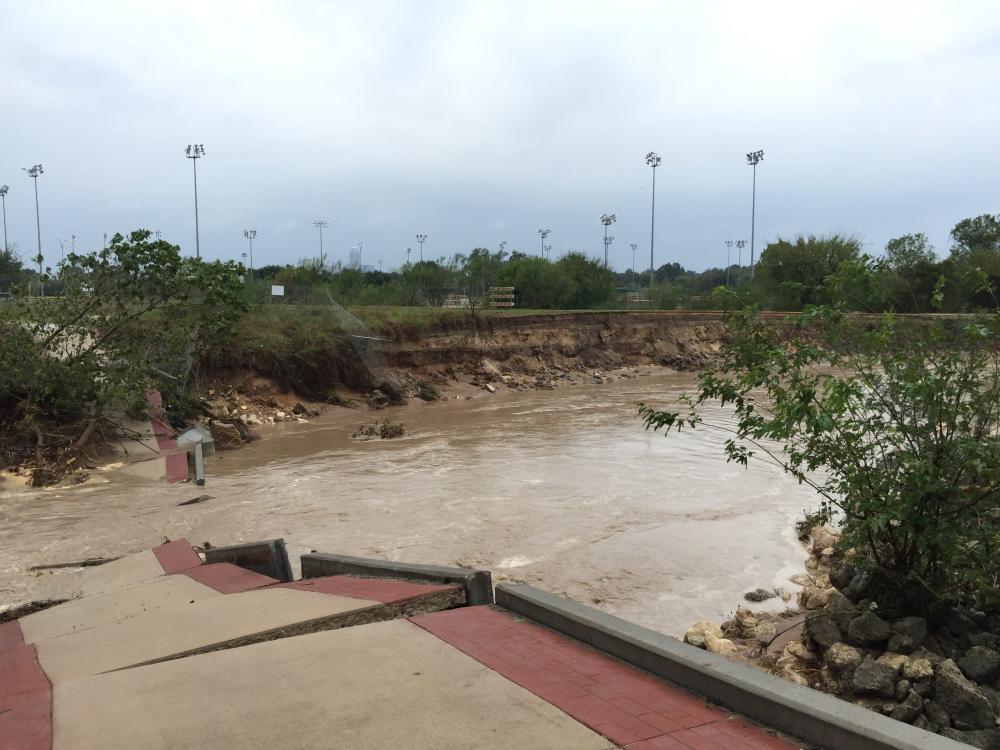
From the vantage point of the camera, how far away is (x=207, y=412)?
80.0 ft

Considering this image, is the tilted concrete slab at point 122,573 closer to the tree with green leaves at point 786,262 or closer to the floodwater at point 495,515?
the floodwater at point 495,515

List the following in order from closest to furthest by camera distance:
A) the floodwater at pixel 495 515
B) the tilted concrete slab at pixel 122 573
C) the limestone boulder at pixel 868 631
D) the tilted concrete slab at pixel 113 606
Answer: the tilted concrete slab at pixel 113 606, the limestone boulder at pixel 868 631, the tilted concrete slab at pixel 122 573, the floodwater at pixel 495 515

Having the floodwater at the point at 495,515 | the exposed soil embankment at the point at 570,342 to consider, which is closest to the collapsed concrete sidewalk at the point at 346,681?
the floodwater at the point at 495,515

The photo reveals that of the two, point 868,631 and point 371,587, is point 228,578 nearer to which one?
point 371,587

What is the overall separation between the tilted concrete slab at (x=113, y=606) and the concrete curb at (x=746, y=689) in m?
3.85

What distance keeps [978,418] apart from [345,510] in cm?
1053

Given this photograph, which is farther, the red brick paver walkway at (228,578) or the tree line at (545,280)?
the tree line at (545,280)

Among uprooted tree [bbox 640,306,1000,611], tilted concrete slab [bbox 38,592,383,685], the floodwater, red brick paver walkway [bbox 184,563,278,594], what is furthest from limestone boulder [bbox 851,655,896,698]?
red brick paver walkway [bbox 184,563,278,594]

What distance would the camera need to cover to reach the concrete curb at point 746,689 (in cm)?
360

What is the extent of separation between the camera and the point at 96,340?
1944 centimetres

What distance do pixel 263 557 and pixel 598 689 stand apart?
553 cm

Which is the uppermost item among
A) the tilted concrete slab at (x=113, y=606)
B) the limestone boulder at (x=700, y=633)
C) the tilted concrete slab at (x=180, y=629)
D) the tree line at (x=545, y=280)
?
the tree line at (x=545, y=280)

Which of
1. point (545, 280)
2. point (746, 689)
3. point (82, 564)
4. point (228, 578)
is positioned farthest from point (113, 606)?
point (545, 280)

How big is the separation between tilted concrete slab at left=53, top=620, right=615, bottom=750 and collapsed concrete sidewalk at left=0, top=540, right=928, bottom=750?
11 mm
